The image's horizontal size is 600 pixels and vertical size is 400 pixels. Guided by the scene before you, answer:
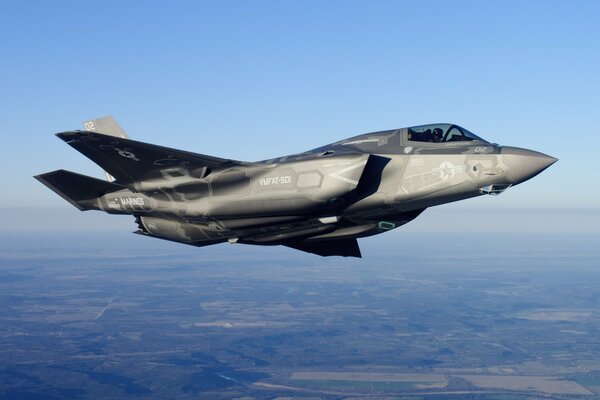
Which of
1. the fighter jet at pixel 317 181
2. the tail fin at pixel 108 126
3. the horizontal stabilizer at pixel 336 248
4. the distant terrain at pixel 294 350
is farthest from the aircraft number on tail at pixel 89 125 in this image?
the distant terrain at pixel 294 350

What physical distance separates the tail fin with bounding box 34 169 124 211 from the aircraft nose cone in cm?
1163

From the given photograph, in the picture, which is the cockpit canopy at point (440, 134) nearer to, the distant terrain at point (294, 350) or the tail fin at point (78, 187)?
the tail fin at point (78, 187)

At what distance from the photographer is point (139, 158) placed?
55.8 feet

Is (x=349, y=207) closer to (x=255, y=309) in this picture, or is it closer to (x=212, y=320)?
(x=212, y=320)

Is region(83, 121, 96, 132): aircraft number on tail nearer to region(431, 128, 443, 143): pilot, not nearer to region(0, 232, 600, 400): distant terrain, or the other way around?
region(431, 128, 443, 143): pilot

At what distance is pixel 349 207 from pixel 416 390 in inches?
3879

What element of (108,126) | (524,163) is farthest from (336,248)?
(108,126)

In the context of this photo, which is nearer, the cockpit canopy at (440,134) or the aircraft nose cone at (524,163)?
the aircraft nose cone at (524,163)

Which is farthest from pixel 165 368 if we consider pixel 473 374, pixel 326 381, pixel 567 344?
pixel 567 344

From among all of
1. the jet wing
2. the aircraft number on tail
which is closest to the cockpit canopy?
the jet wing

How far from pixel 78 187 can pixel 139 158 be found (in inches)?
156

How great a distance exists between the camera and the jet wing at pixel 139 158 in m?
16.2

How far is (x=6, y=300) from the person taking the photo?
7849 inches

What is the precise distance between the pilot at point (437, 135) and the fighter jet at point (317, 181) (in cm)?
3
